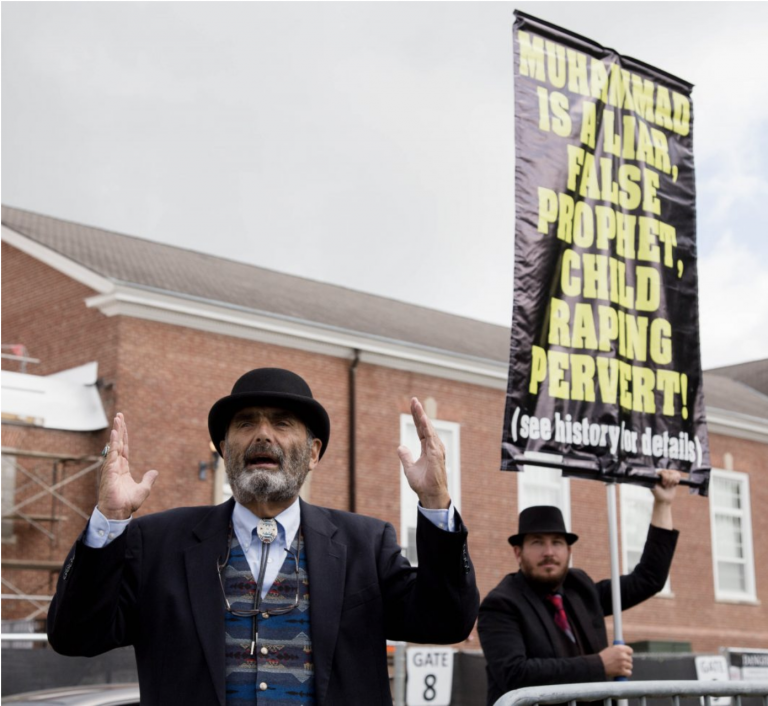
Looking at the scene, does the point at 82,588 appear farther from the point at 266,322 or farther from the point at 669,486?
the point at 266,322

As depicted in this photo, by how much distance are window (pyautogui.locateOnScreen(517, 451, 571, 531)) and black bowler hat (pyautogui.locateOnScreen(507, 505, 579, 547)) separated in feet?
55.3

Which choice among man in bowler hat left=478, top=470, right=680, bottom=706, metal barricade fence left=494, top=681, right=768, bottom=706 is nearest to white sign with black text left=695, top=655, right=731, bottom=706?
man in bowler hat left=478, top=470, right=680, bottom=706

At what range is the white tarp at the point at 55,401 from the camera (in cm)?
1736

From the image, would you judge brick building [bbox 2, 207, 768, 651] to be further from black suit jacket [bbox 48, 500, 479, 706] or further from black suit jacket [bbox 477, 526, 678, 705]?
black suit jacket [bbox 48, 500, 479, 706]

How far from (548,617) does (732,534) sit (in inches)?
919

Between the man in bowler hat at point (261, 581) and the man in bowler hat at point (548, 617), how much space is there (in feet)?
6.24

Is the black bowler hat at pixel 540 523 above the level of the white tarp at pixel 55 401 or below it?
below

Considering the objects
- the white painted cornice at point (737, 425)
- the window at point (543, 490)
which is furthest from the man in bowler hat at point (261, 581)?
the white painted cornice at point (737, 425)

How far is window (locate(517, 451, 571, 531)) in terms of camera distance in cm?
2281

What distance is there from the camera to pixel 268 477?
11.4 feet

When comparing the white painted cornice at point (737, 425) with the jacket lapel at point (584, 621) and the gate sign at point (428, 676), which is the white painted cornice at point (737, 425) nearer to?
the gate sign at point (428, 676)

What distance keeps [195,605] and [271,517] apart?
0.36 m

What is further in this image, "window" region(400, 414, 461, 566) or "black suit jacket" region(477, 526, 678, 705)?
"window" region(400, 414, 461, 566)

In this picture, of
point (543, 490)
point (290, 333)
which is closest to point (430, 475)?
point (290, 333)
